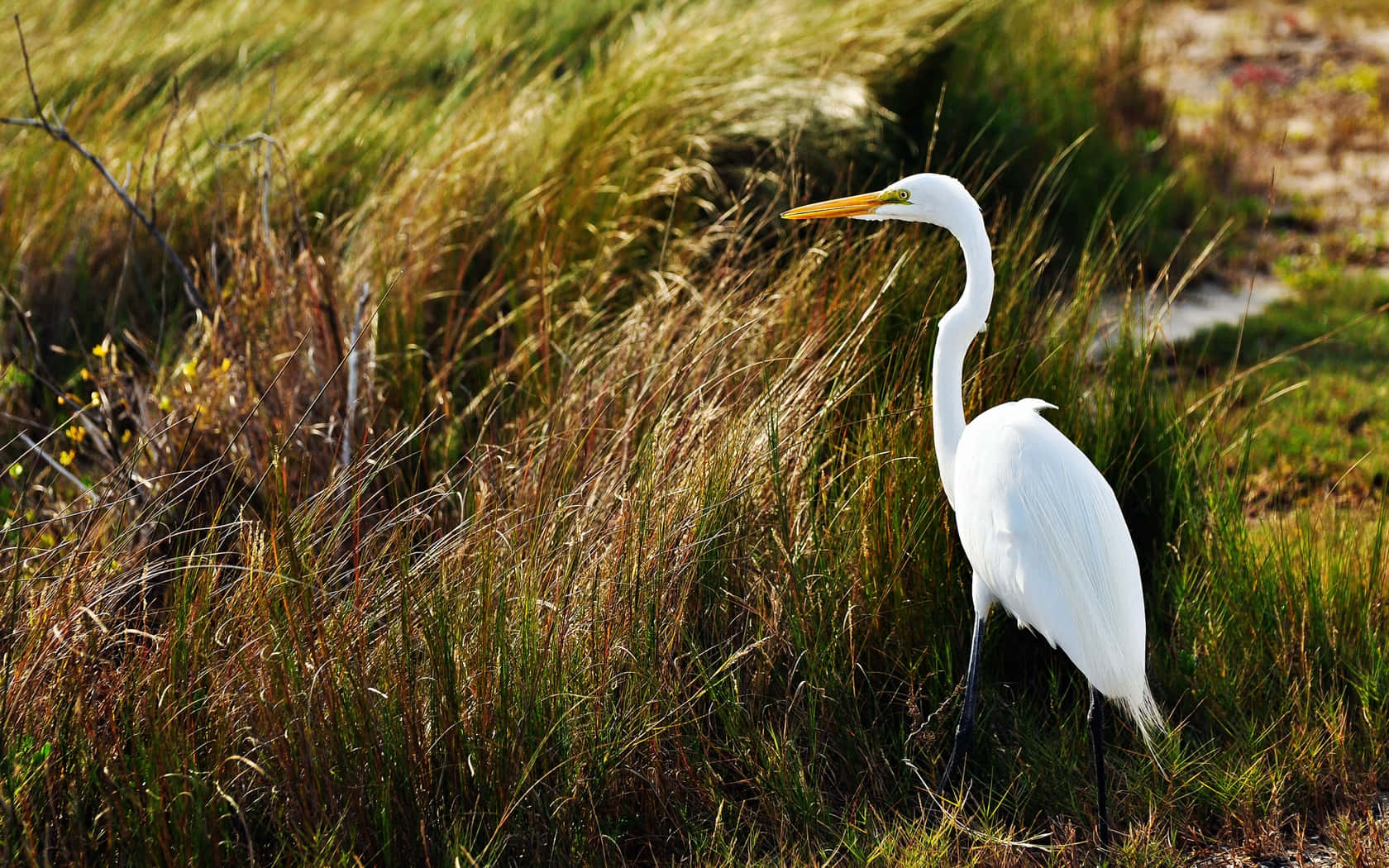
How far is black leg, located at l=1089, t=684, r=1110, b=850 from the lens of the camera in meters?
2.17

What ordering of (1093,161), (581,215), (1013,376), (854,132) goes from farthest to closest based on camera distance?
(1093,161) < (854,132) < (581,215) < (1013,376)

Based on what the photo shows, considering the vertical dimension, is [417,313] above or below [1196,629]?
above

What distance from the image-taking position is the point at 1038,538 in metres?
2.20

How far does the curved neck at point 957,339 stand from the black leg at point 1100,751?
1.47 feet

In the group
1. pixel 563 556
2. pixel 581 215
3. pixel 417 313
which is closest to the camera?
pixel 563 556

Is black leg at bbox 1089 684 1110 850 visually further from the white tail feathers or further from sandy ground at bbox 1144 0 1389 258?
sandy ground at bbox 1144 0 1389 258

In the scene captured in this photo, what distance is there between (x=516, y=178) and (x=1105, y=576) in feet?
8.37

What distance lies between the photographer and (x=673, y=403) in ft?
9.06

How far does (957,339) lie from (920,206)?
0.87 feet

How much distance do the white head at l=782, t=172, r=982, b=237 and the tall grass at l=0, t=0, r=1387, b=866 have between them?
0.35 m

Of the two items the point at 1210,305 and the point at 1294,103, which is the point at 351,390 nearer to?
the point at 1210,305

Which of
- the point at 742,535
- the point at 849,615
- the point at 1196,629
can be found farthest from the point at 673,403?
the point at 1196,629

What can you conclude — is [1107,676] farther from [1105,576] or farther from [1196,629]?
[1196,629]

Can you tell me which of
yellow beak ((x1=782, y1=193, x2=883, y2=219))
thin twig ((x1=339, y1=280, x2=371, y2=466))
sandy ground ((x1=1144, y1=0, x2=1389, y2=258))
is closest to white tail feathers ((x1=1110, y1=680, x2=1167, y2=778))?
yellow beak ((x1=782, y1=193, x2=883, y2=219))
